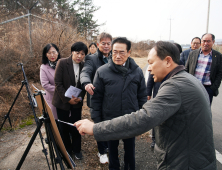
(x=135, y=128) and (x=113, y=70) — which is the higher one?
(x=113, y=70)

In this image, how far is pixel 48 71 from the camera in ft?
9.73

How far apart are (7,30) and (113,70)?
5.97m

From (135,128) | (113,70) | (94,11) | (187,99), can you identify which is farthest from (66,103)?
(94,11)

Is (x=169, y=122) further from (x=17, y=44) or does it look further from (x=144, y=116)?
(x=17, y=44)

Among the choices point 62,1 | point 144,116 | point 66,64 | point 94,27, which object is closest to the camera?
point 144,116

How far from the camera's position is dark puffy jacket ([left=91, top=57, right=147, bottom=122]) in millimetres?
2123

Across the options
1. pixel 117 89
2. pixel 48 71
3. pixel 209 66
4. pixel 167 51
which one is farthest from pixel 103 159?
pixel 209 66

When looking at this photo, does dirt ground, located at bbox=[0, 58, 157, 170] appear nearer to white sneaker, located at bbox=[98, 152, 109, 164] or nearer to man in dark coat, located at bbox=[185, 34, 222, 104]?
white sneaker, located at bbox=[98, 152, 109, 164]

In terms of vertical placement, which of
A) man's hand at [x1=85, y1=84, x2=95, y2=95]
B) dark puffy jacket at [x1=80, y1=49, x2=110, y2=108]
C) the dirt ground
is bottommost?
the dirt ground

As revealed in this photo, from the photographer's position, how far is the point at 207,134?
1.13 metres

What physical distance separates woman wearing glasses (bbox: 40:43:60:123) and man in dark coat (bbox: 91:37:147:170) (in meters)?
1.13

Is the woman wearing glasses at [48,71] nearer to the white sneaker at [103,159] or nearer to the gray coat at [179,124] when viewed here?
the white sneaker at [103,159]

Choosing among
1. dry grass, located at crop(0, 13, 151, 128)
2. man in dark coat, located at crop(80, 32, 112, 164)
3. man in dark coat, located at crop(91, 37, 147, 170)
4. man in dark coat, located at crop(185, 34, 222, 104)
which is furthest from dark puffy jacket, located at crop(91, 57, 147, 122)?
dry grass, located at crop(0, 13, 151, 128)

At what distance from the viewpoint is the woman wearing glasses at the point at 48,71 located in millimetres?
2893
